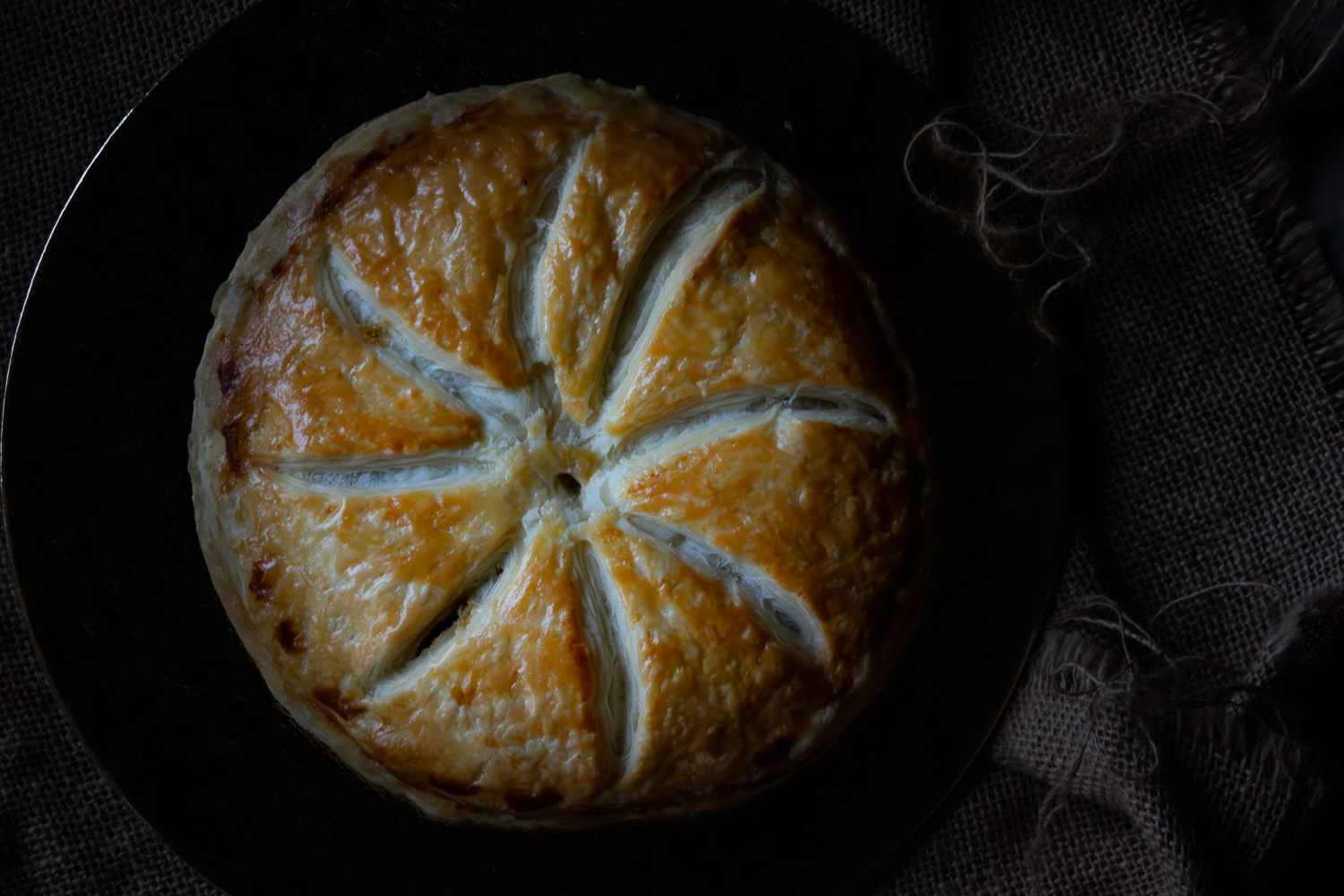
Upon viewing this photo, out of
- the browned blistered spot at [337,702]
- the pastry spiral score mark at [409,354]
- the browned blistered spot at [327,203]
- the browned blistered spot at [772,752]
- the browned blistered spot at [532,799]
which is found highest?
the browned blistered spot at [327,203]

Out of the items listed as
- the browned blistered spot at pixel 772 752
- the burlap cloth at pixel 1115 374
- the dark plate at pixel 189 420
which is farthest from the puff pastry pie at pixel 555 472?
the burlap cloth at pixel 1115 374

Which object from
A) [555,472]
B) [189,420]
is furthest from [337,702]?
[189,420]

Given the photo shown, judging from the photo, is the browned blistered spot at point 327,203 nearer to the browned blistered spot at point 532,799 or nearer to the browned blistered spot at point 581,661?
the browned blistered spot at point 581,661

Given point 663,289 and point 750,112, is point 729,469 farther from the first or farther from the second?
point 750,112

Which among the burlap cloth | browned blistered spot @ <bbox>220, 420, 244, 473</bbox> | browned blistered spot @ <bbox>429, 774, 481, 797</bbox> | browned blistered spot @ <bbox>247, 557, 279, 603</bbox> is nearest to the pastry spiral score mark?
browned blistered spot @ <bbox>220, 420, 244, 473</bbox>

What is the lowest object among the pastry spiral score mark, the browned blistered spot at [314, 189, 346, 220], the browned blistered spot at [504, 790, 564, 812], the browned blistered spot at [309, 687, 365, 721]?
the browned blistered spot at [504, 790, 564, 812]

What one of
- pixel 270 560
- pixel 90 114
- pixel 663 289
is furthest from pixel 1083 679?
pixel 90 114

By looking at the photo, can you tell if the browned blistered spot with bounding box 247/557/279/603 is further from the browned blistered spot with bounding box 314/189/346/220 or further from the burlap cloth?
the burlap cloth
